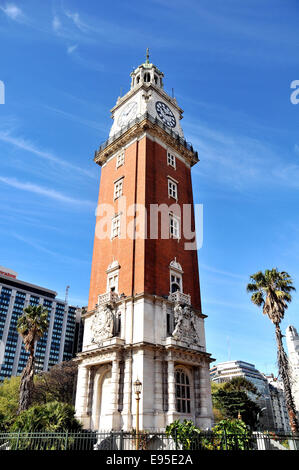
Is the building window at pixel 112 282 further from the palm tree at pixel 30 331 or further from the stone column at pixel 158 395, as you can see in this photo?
the palm tree at pixel 30 331

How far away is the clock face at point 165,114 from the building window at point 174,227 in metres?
13.0

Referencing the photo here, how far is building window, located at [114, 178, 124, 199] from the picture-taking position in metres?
35.8

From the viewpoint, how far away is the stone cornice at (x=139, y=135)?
119 feet

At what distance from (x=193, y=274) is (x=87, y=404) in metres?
14.8

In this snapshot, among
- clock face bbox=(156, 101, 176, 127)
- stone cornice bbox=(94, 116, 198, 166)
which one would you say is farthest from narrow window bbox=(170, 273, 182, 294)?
clock face bbox=(156, 101, 176, 127)

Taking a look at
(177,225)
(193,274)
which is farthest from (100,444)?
Result: (177,225)

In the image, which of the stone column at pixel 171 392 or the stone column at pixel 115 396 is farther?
the stone column at pixel 171 392

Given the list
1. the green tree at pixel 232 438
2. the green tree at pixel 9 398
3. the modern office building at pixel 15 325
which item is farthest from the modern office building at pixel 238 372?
the green tree at pixel 232 438

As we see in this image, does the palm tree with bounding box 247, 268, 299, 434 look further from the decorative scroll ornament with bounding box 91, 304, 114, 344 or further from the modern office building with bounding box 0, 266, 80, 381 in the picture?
the modern office building with bounding box 0, 266, 80, 381

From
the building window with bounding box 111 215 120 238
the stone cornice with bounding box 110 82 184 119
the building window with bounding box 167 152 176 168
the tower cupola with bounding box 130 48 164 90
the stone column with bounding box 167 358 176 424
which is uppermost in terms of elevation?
the tower cupola with bounding box 130 48 164 90

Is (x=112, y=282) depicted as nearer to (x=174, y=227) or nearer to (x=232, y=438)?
(x=174, y=227)

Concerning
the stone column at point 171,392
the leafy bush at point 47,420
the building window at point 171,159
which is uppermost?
the building window at point 171,159

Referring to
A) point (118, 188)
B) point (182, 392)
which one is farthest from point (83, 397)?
point (118, 188)

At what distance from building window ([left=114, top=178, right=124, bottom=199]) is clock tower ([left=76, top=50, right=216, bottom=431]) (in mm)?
116
